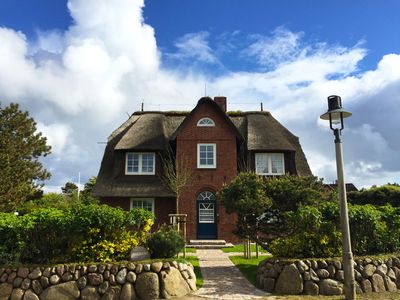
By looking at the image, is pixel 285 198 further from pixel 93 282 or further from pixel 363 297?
pixel 93 282

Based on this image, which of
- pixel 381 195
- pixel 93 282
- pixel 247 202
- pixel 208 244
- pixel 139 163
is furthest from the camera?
pixel 381 195

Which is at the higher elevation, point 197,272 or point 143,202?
point 143,202

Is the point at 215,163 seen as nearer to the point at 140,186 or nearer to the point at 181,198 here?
Result: the point at 181,198

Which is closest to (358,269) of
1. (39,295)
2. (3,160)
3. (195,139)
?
(39,295)

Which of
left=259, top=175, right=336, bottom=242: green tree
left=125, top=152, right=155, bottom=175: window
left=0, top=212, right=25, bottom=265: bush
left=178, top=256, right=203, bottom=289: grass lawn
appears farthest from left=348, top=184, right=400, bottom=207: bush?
left=0, top=212, right=25, bottom=265: bush

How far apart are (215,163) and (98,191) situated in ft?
23.4

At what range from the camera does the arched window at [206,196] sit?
21.4 m

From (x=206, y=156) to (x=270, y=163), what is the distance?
4143 mm

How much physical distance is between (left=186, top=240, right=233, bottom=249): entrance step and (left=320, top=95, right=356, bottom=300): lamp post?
11.1 m

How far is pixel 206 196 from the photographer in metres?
21.4

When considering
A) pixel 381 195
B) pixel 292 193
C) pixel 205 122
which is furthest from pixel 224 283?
pixel 381 195

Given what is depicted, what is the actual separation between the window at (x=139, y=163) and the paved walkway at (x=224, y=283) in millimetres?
9485

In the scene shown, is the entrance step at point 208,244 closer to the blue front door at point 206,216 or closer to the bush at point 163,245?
the blue front door at point 206,216

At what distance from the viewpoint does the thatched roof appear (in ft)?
69.3
